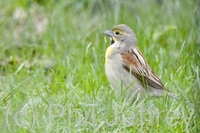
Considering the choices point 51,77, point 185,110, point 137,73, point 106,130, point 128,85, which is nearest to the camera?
point 106,130

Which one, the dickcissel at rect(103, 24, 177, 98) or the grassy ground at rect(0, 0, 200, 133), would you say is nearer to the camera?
the grassy ground at rect(0, 0, 200, 133)

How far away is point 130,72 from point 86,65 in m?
0.81

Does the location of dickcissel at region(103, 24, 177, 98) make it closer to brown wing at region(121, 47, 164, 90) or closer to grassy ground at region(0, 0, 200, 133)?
brown wing at region(121, 47, 164, 90)

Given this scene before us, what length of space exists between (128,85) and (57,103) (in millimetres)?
688

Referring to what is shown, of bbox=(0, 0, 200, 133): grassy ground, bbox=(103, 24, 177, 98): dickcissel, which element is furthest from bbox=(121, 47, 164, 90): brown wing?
bbox=(0, 0, 200, 133): grassy ground

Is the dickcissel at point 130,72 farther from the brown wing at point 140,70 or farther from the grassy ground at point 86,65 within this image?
the grassy ground at point 86,65

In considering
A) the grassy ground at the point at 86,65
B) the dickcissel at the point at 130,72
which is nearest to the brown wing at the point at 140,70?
the dickcissel at the point at 130,72

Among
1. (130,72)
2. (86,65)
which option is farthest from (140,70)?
(86,65)

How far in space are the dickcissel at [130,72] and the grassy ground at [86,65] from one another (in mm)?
161

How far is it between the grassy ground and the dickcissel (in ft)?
0.53

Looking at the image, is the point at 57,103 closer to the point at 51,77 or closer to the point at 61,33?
the point at 51,77

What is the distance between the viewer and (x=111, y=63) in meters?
5.79

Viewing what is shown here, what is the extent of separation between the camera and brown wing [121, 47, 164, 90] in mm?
5688

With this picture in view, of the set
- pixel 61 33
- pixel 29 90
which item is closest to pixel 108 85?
pixel 29 90
